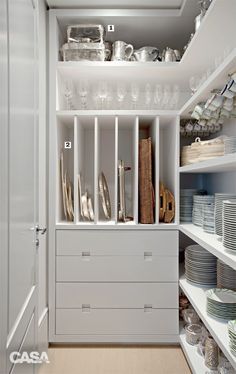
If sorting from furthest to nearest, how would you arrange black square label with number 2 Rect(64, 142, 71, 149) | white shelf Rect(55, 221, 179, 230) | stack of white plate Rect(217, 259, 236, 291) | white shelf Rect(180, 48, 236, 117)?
black square label with number 2 Rect(64, 142, 71, 149), white shelf Rect(55, 221, 179, 230), stack of white plate Rect(217, 259, 236, 291), white shelf Rect(180, 48, 236, 117)

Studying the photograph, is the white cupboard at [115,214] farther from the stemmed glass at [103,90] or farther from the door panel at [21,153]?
the door panel at [21,153]

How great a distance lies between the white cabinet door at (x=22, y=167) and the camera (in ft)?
3.20

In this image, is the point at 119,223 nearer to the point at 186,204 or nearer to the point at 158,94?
the point at 186,204

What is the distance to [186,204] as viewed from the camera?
230cm

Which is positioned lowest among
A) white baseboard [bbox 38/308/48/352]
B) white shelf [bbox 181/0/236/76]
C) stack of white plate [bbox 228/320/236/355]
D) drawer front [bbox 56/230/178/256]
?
white baseboard [bbox 38/308/48/352]

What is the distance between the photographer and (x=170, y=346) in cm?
215

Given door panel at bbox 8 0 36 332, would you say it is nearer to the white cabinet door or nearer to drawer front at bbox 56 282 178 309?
the white cabinet door

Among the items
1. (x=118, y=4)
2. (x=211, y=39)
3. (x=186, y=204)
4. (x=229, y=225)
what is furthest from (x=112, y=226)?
(x=118, y=4)

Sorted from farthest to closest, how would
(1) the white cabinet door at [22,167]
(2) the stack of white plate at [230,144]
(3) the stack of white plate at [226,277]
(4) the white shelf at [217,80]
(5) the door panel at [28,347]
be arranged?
(3) the stack of white plate at [226,277] < (2) the stack of white plate at [230,144] < (4) the white shelf at [217,80] < (5) the door panel at [28,347] < (1) the white cabinet door at [22,167]

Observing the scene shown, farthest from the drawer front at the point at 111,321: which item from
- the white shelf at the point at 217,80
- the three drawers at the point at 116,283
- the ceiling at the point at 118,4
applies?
the ceiling at the point at 118,4

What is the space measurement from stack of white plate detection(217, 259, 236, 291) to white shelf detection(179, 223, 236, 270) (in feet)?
0.78

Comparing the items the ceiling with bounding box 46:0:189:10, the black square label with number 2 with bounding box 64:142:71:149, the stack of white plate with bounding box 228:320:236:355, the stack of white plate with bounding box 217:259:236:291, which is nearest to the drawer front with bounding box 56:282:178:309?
the stack of white plate with bounding box 217:259:236:291

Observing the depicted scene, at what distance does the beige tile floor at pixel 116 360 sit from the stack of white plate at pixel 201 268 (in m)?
0.53

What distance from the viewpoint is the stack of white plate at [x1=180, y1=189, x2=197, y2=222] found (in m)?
2.28
